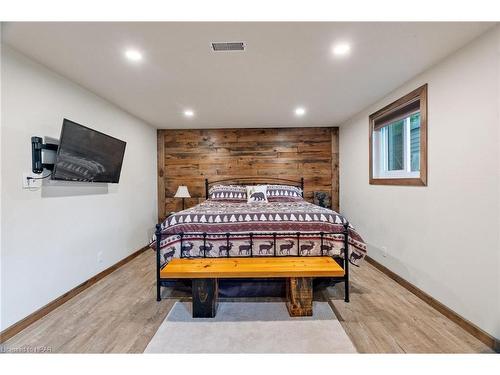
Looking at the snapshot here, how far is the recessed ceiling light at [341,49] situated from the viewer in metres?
1.81

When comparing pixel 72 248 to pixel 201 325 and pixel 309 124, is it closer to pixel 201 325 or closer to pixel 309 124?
pixel 201 325

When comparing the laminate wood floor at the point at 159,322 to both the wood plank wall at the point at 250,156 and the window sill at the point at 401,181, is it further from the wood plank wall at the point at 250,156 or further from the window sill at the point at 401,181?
the wood plank wall at the point at 250,156

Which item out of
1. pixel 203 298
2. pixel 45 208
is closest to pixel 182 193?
pixel 45 208

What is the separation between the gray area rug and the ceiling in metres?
2.23

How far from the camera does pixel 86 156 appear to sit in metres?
2.41

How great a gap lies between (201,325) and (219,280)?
45 centimetres

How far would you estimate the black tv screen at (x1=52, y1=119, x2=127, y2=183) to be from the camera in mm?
2107

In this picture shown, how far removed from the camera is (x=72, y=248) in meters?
2.42

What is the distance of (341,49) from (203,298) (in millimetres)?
2367

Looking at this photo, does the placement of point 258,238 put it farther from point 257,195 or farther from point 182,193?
point 182,193

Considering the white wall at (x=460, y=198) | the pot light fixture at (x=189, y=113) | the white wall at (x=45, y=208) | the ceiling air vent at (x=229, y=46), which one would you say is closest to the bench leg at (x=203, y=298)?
the white wall at (x=45, y=208)

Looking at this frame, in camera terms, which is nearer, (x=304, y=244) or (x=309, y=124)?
(x=304, y=244)

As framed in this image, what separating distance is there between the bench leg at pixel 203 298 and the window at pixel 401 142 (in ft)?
7.52
